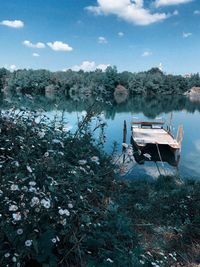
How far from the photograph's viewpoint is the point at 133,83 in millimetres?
92750

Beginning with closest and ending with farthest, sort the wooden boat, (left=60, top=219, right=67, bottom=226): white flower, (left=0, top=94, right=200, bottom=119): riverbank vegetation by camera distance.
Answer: (left=60, top=219, right=67, bottom=226): white flower < (left=0, top=94, right=200, bottom=119): riverbank vegetation < the wooden boat

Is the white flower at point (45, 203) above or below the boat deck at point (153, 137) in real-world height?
above

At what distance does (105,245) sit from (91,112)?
2.82 metres

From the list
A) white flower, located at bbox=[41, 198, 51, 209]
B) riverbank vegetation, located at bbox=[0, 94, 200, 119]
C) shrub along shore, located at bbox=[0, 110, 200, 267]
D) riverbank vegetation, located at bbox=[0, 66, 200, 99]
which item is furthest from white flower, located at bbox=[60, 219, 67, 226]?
riverbank vegetation, located at bbox=[0, 66, 200, 99]

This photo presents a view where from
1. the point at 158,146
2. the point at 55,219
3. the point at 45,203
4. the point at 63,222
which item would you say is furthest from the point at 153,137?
the point at 45,203

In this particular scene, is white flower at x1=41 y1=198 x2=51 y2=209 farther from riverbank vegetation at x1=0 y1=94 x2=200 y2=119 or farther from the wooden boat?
the wooden boat

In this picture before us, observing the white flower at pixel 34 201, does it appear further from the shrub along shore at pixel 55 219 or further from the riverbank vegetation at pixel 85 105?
the riverbank vegetation at pixel 85 105

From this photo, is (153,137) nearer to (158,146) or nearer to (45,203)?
(158,146)

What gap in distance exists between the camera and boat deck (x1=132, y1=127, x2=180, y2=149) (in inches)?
809

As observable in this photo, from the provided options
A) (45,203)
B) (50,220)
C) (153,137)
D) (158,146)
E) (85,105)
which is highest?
(85,105)

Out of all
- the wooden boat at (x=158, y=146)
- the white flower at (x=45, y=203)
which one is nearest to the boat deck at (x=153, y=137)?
the wooden boat at (x=158, y=146)

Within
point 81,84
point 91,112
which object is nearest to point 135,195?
point 91,112

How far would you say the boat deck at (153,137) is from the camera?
2055 centimetres

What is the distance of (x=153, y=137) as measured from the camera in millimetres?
22969
